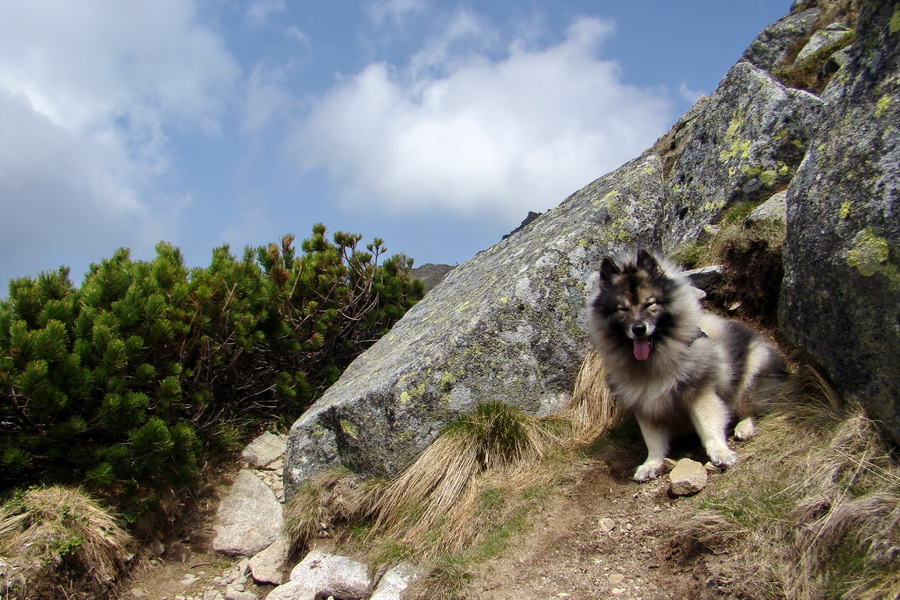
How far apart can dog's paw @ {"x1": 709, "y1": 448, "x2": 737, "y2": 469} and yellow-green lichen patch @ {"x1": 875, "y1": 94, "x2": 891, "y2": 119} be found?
7.81 ft

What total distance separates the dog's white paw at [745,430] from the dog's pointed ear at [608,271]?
1459 millimetres

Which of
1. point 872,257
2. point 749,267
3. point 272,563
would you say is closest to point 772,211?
point 749,267

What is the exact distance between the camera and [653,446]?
16.1ft

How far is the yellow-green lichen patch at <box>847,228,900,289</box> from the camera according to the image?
357 cm

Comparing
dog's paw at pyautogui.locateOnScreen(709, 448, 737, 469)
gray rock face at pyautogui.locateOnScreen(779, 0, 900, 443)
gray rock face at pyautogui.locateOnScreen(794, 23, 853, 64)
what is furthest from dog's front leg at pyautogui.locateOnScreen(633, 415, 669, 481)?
gray rock face at pyautogui.locateOnScreen(794, 23, 853, 64)

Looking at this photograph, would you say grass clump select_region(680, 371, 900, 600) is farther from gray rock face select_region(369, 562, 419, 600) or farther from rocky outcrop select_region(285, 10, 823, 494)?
→ rocky outcrop select_region(285, 10, 823, 494)

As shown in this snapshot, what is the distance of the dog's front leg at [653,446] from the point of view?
15.8ft

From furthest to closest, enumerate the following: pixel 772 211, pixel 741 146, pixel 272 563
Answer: pixel 741 146
pixel 772 211
pixel 272 563

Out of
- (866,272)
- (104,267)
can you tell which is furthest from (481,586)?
(104,267)

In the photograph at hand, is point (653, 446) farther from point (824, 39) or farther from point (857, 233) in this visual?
point (824, 39)

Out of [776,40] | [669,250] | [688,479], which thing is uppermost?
[776,40]

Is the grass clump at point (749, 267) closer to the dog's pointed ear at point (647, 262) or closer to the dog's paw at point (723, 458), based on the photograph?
the dog's pointed ear at point (647, 262)

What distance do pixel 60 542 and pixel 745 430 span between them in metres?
5.93

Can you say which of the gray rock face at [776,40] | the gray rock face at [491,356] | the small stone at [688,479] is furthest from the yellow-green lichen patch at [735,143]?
the gray rock face at [776,40]
